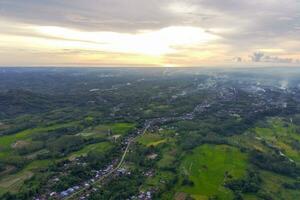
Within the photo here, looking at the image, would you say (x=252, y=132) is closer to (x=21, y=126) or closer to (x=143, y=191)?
(x=143, y=191)

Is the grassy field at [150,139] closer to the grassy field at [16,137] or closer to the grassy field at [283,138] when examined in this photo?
the grassy field at [16,137]

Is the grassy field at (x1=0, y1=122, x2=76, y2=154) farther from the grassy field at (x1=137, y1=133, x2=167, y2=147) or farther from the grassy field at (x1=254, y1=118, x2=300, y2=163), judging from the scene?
the grassy field at (x1=254, y1=118, x2=300, y2=163)

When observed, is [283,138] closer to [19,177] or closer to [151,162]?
[151,162]

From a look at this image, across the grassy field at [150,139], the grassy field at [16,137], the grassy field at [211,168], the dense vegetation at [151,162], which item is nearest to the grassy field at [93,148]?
the dense vegetation at [151,162]

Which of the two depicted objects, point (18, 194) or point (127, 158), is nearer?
point (18, 194)

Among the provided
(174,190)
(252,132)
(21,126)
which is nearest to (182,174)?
(174,190)

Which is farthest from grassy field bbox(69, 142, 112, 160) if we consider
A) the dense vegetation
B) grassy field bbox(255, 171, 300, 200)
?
grassy field bbox(255, 171, 300, 200)

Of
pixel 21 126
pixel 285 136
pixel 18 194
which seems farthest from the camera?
pixel 21 126

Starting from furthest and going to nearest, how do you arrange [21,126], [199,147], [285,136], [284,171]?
[21,126] < [285,136] < [199,147] < [284,171]

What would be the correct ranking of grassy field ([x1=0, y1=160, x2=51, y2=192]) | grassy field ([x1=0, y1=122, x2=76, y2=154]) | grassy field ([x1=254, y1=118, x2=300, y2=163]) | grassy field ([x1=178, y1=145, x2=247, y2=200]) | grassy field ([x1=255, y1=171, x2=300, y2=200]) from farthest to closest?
grassy field ([x1=0, y1=122, x2=76, y2=154]) → grassy field ([x1=254, y1=118, x2=300, y2=163]) → grassy field ([x1=255, y1=171, x2=300, y2=200]) → grassy field ([x1=0, y1=160, x2=51, y2=192]) → grassy field ([x1=178, y1=145, x2=247, y2=200])
